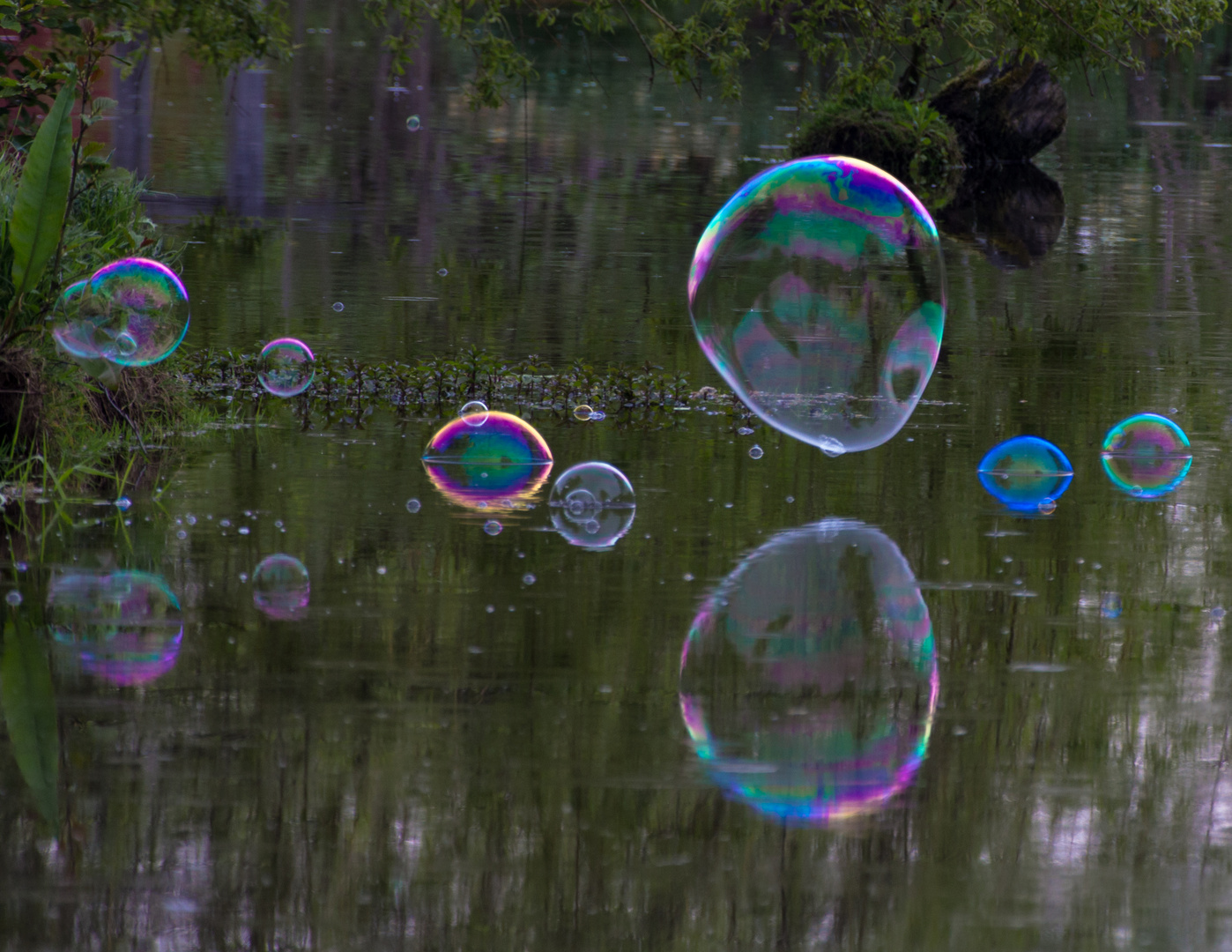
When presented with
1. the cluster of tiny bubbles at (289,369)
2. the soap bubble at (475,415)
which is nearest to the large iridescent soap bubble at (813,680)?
the soap bubble at (475,415)

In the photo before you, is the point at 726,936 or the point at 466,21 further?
the point at 466,21

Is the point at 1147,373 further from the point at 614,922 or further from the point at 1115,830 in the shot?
the point at 614,922

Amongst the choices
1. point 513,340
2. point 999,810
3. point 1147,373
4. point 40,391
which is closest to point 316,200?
point 513,340

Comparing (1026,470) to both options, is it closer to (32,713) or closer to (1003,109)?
(32,713)

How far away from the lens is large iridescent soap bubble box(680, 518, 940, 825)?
467 centimetres

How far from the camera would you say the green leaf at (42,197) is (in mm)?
7719

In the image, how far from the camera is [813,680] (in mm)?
5465

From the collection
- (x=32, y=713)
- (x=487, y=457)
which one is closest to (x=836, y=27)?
(x=487, y=457)

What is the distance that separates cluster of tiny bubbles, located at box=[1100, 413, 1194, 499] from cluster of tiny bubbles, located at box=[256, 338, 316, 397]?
4178 millimetres

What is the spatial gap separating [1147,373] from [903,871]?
789 centimetres

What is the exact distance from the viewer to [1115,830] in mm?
4445

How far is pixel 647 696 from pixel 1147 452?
4.46m

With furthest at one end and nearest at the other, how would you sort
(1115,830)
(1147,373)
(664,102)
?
1. (664,102)
2. (1147,373)
3. (1115,830)

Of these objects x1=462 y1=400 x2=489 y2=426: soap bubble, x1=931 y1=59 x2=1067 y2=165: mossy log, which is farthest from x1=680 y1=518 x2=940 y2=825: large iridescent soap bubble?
x1=931 y1=59 x2=1067 y2=165: mossy log
